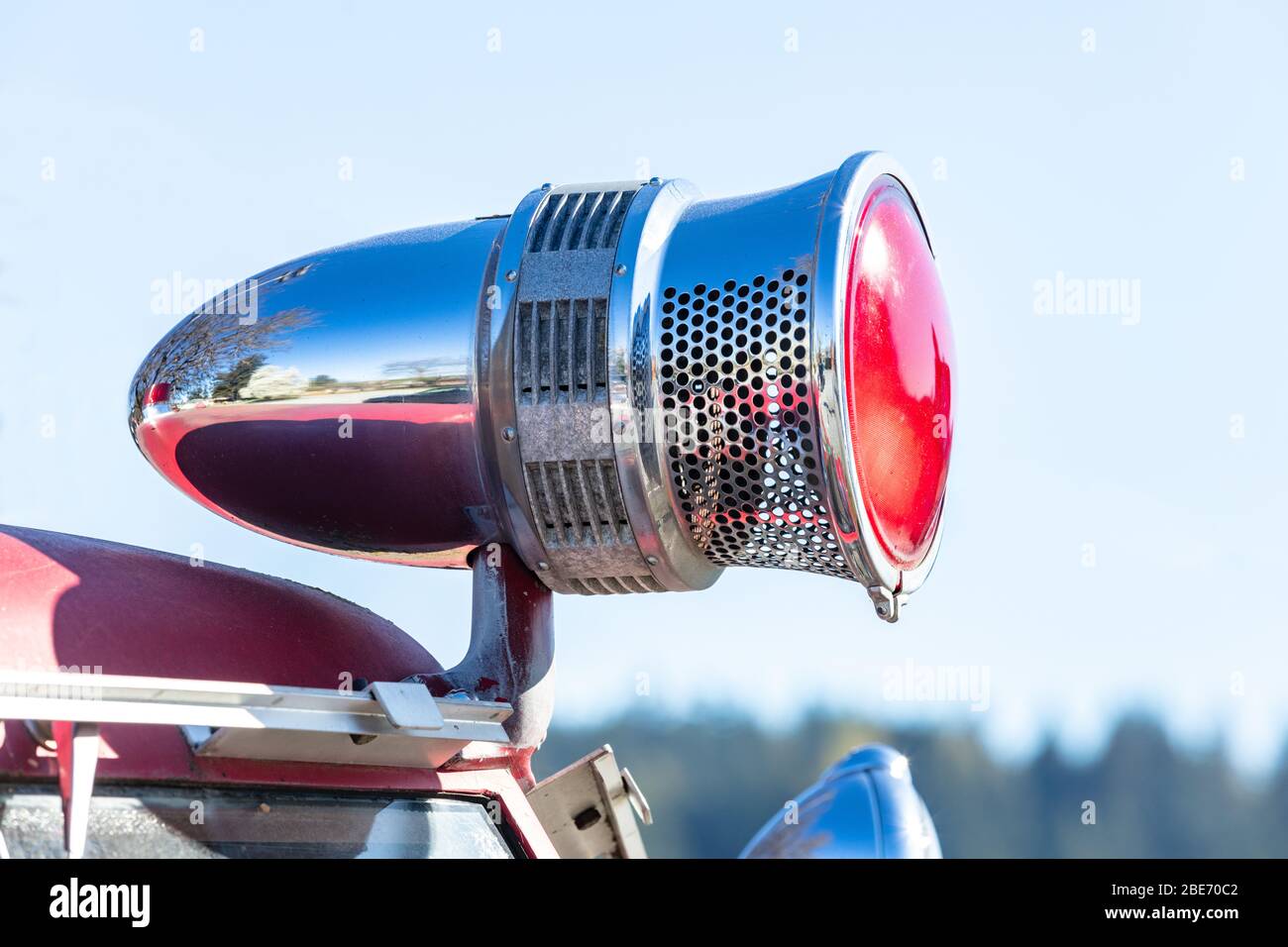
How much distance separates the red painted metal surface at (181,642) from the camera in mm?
3049

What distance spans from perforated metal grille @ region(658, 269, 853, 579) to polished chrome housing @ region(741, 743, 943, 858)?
1.71 ft

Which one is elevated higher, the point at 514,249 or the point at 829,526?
the point at 514,249

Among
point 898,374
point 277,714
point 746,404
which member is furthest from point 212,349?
point 898,374

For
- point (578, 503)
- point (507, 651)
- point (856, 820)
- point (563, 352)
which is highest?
point (563, 352)

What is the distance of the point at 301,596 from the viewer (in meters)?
3.90

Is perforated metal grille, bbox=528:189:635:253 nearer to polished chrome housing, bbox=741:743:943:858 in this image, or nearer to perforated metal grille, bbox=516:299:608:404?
perforated metal grille, bbox=516:299:608:404

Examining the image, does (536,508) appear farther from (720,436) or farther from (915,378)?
(915,378)

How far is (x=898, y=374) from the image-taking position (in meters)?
3.66

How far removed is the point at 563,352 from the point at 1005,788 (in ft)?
235

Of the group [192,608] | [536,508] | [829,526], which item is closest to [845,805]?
[829,526]

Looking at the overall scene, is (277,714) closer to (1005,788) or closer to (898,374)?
(898,374)

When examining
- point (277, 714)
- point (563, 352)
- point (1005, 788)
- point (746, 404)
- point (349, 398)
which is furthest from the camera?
point (1005, 788)
